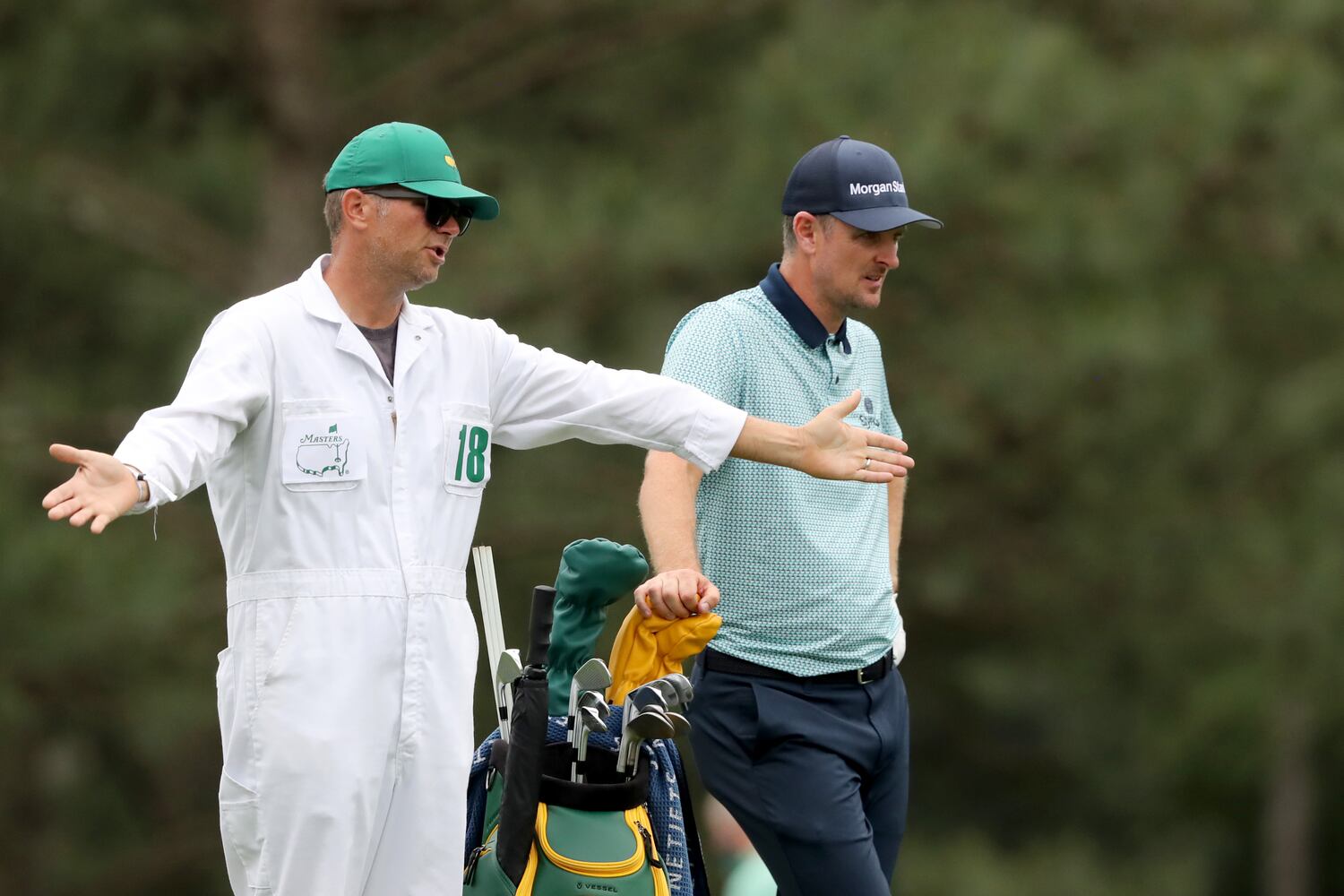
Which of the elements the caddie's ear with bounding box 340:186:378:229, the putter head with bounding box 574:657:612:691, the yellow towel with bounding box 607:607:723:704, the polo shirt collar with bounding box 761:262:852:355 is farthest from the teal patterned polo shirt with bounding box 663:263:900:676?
the caddie's ear with bounding box 340:186:378:229

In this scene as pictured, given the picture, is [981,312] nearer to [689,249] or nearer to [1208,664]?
[689,249]

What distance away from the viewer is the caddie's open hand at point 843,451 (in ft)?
12.8

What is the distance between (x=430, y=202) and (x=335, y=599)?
72 cm

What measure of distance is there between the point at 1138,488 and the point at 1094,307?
2185 mm

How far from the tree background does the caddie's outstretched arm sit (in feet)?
21.7

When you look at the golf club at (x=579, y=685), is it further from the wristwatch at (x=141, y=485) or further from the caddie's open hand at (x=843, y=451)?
the wristwatch at (x=141, y=485)

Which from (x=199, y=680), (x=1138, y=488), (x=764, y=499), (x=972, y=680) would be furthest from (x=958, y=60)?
(x=764, y=499)

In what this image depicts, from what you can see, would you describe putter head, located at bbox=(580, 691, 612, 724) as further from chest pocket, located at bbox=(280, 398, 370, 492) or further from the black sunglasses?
the black sunglasses

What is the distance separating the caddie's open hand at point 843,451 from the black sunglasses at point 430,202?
76 cm

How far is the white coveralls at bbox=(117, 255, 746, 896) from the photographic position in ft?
11.6

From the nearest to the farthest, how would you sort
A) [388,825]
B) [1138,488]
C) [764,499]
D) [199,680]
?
[388,825] → [764,499] → [199,680] → [1138,488]

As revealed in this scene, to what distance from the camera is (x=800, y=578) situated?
13.9 feet

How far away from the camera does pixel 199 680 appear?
11.0 m

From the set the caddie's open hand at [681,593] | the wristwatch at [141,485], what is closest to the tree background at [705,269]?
the caddie's open hand at [681,593]
